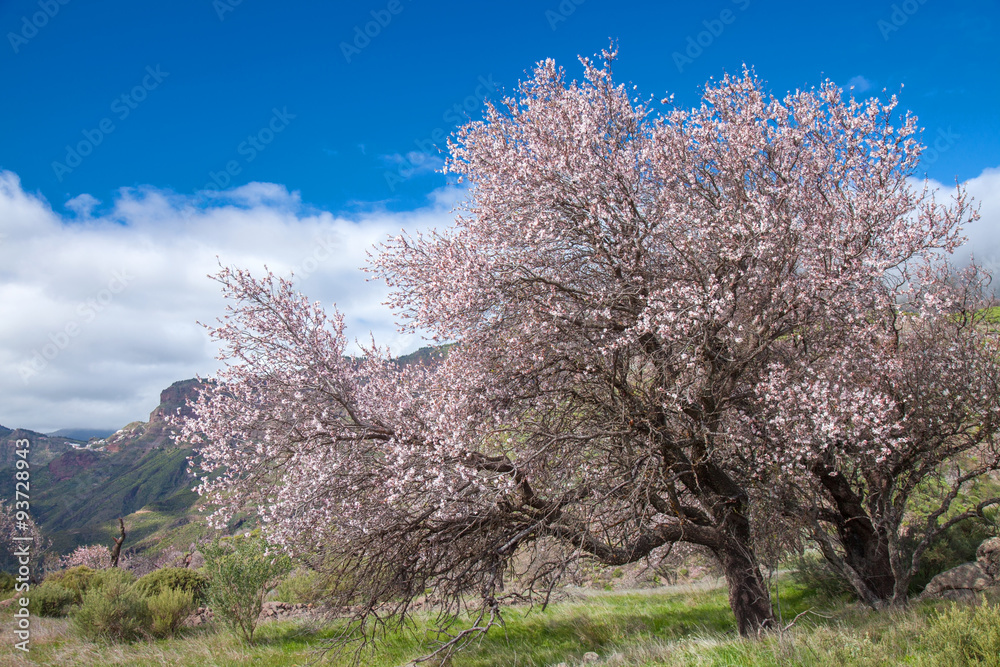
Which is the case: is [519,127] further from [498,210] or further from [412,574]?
[412,574]

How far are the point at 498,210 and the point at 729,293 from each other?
15.1 feet

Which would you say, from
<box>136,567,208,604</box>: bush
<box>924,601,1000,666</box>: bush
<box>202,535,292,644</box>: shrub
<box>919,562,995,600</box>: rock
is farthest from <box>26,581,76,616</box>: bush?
<box>919,562,995,600</box>: rock

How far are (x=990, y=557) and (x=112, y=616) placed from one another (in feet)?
65.6

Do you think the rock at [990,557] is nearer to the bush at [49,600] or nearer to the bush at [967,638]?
the bush at [967,638]

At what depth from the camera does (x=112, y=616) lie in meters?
12.2

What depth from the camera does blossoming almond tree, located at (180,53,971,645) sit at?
327 inches

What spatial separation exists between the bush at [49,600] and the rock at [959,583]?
25285 mm


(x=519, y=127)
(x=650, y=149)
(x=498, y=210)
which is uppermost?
(x=519, y=127)

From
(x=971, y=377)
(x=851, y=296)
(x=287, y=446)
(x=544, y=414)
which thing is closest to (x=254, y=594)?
(x=287, y=446)

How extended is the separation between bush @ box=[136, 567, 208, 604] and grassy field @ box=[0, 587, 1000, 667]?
94.1 inches

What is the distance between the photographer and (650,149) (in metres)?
10.6

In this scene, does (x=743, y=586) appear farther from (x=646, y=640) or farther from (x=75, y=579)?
(x=75, y=579)

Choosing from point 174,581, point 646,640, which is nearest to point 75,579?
point 174,581

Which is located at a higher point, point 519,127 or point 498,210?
point 519,127
